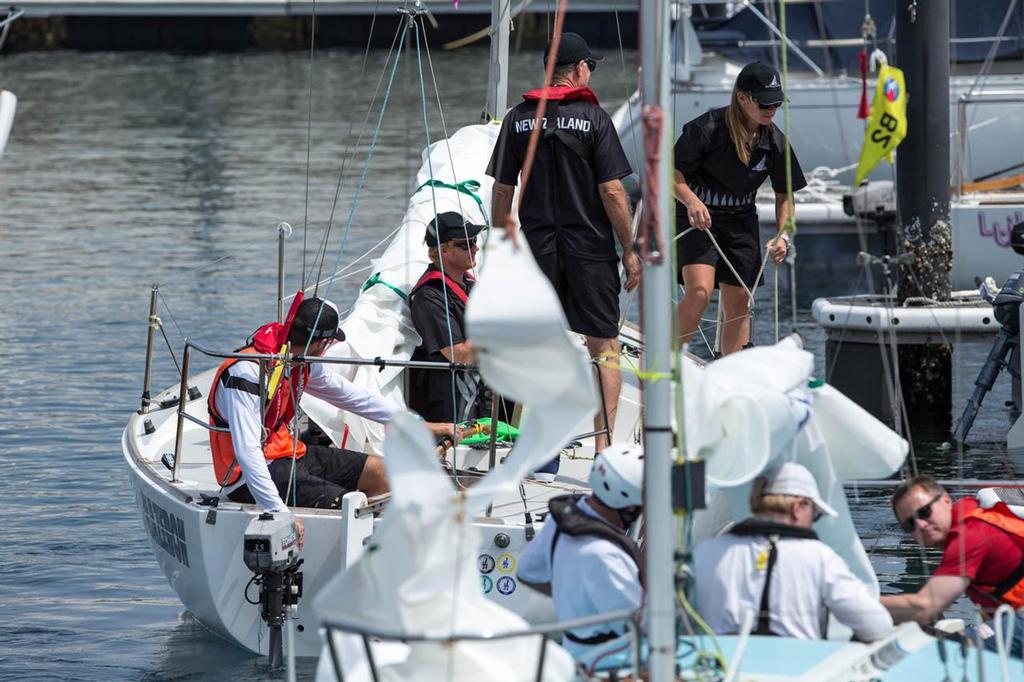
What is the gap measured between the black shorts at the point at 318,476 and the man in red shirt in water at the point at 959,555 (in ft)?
7.96

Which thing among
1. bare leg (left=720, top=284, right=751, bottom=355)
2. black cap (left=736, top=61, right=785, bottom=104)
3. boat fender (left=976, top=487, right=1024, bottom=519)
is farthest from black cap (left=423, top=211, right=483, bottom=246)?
boat fender (left=976, top=487, right=1024, bottom=519)

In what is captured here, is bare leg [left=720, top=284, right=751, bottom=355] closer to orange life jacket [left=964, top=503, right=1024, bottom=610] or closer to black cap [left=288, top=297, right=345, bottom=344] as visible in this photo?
black cap [left=288, top=297, right=345, bottom=344]

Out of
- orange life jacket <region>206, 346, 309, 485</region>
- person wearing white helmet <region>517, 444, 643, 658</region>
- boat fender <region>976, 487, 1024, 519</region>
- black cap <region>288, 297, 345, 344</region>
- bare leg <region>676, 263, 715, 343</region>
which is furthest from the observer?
bare leg <region>676, 263, 715, 343</region>

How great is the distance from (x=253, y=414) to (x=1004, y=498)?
2.83m

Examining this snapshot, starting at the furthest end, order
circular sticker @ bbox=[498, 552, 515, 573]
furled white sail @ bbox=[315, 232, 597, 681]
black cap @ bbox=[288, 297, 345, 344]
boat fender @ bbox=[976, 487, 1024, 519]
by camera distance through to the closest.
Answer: black cap @ bbox=[288, 297, 345, 344], circular sticker @ bbox=[498, 552, 515, 573], boat fender @ bbox=[976, 487, 1024, 519], furled white sail @ bbox=[315, 232, 597, 681]

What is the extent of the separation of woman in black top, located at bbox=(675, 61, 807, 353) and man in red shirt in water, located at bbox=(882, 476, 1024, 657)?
2.46 metres

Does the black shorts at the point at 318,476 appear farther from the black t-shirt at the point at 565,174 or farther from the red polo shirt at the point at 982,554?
the red polo shirt at the point at 982,554

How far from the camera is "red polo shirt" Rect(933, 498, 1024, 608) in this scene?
4723 mm

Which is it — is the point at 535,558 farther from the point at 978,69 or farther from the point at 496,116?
the point at 978,69

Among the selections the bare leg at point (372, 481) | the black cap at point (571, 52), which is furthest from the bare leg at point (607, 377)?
the black cap at point (571, 52)

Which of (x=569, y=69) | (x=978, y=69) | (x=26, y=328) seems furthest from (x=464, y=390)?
(x=978, y=69)

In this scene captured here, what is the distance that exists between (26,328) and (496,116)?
557cm

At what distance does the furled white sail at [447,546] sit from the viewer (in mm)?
3865

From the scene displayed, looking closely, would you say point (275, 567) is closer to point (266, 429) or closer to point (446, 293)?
point (266, 429)
